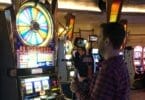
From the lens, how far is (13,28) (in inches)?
142

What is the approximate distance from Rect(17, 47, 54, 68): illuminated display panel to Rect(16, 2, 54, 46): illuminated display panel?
67mm

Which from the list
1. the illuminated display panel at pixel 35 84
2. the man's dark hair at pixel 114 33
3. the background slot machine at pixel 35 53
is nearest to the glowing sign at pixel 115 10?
the background slot machine at pixel 35 53

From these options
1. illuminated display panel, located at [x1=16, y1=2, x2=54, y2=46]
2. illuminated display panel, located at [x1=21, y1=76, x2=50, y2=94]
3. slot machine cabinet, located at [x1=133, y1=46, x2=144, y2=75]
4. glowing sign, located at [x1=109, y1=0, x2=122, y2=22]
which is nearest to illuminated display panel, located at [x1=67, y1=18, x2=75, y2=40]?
glowing sign, located at [x1=109, y1=0, x2=122, y2=22]

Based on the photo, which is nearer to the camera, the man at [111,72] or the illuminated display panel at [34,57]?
the man at [111,72]

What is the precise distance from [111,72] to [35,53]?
3.89 ft

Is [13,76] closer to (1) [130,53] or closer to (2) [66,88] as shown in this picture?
(2) [66,88]

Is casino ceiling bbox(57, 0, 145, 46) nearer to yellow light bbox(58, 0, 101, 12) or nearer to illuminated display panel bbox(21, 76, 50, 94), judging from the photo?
yellow light bbox(58, 0, 101, 12)

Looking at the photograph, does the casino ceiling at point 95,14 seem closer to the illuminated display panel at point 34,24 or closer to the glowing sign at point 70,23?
the glowing sign at point 70,23

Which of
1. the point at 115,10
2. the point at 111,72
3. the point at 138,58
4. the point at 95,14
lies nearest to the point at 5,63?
the point at 111,72

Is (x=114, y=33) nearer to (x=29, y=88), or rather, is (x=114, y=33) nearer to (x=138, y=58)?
(x=29, y=88)

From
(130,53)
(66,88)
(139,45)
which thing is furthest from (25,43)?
(139,45)

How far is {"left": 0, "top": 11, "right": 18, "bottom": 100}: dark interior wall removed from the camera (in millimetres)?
3641

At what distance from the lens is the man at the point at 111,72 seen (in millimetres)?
2896

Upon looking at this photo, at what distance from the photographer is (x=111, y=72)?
292 centimetres
